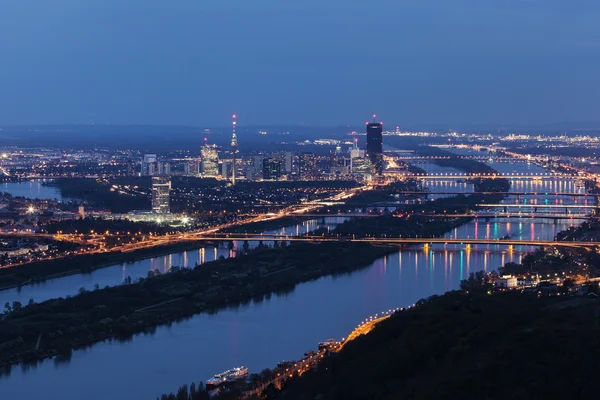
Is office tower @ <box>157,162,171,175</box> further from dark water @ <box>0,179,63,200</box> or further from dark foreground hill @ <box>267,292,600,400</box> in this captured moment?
dark foreground hill @ <box>267,292,600,400</box>

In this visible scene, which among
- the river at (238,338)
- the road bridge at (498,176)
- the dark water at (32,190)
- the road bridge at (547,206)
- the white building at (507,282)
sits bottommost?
the river at (238,338)

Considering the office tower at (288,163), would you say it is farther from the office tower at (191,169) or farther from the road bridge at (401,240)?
the road bridge at (401,240)

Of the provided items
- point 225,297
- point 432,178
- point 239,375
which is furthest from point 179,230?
point 432,178

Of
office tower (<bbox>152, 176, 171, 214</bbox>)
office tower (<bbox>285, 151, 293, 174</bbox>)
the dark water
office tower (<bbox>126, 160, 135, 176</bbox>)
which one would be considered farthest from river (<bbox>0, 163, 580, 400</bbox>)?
office tower (<bbox>285, 151, 293, 174</bbox>)

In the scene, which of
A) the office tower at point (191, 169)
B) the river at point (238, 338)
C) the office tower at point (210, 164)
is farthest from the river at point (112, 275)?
the office tower at point (191, 169)

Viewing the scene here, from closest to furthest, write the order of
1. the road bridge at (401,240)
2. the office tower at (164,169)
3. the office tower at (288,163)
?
1. the road bridge at (401,240)
2. the office tower at (164,169)
3. the office tower at (288,163)

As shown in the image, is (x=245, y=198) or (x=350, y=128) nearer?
(x=245, y=198)

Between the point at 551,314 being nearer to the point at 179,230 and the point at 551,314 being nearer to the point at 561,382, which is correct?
the point at 561,382
